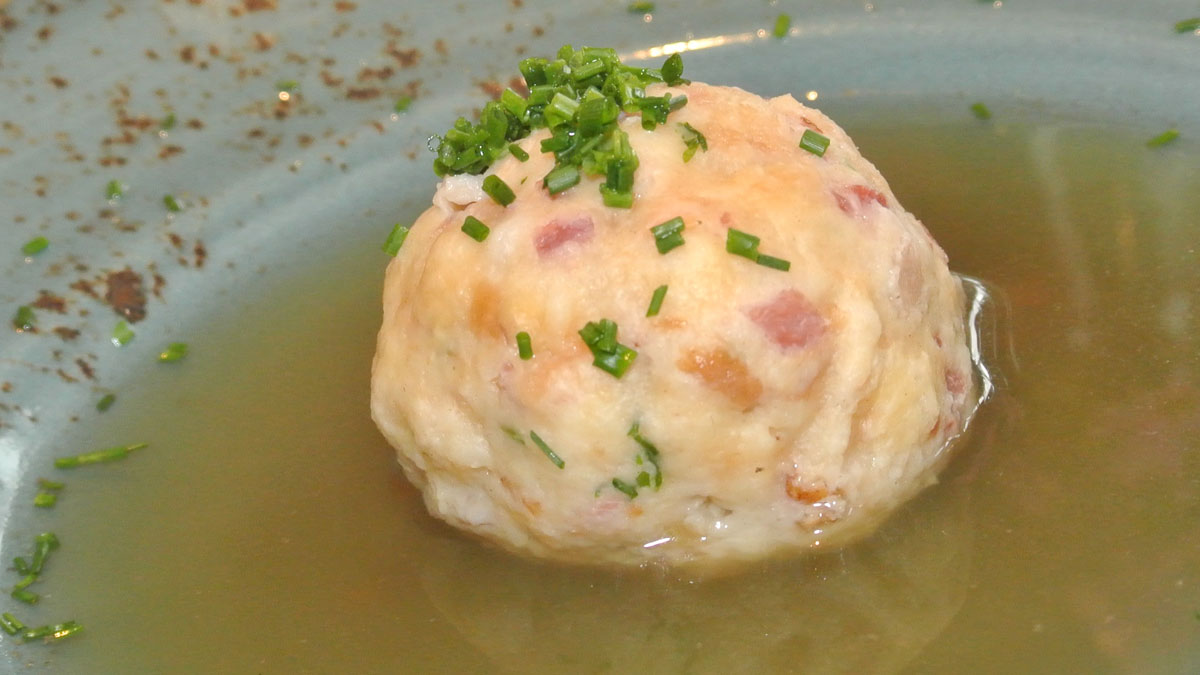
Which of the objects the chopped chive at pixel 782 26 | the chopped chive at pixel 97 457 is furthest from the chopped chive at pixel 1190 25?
the chopped chive at pixel 97 457

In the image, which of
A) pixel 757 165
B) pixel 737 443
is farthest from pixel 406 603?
pixel 757 165

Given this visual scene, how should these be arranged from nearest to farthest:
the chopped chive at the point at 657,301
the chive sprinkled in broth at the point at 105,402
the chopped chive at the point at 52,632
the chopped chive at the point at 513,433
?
the chopped chive at the point at 657,301, the chopped chive at the point at 513,433, the chopped chive at the point at 52,632, the chive sprinkled in broth at the point at 105,402

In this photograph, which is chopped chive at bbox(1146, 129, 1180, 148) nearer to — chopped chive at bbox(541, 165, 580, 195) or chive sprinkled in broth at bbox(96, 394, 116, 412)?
chopped chive at bbox(541, 165, 580, 195)

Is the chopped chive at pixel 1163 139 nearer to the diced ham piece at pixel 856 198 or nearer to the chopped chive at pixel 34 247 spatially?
the diced ham piece at pixel 856 198

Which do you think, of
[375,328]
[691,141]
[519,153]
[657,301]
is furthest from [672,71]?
[375,328]

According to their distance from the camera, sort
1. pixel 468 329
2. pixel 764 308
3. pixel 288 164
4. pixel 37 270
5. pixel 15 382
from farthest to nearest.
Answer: pixel 288 164, pixel 37 270, pixel 15 382, pixel 468 329, pixel 764 308

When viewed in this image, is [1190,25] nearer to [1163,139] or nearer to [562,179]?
[1163,139]

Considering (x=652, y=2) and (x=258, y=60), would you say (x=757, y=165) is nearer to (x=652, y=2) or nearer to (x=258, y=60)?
(x=652, y=2)
